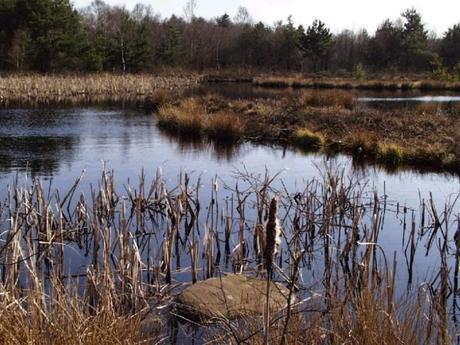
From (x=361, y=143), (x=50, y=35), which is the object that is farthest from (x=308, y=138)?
(x=50, y=35)

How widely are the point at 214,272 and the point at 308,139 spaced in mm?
11426

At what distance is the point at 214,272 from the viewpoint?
722cm

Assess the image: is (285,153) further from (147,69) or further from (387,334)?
(147,69)

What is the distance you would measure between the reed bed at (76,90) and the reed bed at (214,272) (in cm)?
2112

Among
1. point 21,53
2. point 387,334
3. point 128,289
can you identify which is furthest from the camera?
point 21,53

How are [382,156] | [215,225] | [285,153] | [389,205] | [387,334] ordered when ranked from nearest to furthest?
[387,334] < [215,225] < [389,205] < [382,156] < [285,153]

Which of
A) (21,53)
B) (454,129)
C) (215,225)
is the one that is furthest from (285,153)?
(21,53)

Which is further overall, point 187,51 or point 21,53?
point 187,51

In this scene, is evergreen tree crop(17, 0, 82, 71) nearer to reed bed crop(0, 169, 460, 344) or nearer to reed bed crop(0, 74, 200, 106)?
reed bed crop(0, 74, 200, 106)

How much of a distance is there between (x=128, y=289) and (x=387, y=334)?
2.67 meters

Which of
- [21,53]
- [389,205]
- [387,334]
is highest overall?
[21,53]

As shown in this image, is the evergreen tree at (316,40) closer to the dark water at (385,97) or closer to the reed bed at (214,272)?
the dark water at (385,97)

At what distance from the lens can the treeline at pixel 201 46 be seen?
4581cm

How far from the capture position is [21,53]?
46031 millimetres
